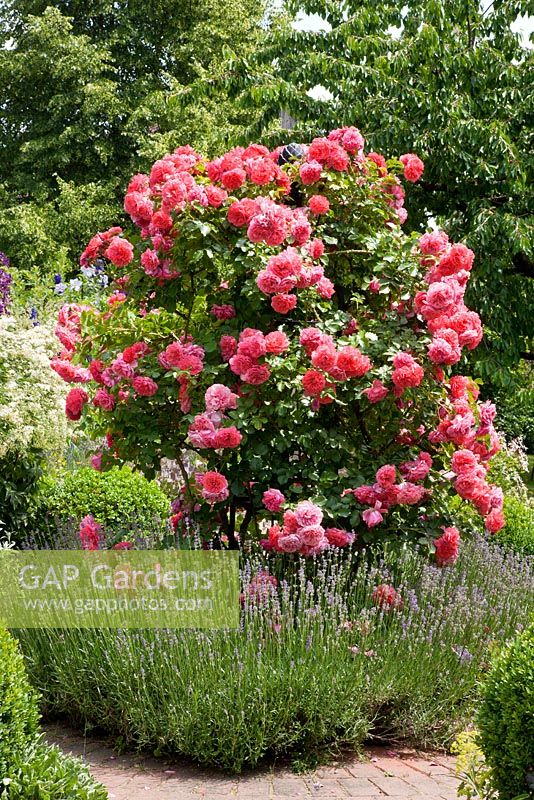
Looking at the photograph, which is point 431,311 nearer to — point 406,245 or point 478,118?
point 406,245

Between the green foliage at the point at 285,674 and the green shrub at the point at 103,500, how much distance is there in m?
1.92

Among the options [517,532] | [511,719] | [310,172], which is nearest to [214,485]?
[310,172]

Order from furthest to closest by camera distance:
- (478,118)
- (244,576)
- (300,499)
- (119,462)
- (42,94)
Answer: (42,94)
(478,118)
(119,462)
(300,499)
(244,576)

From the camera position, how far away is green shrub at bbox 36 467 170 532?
6082 millimetres

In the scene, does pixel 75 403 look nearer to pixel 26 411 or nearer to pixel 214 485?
pixel 26 411

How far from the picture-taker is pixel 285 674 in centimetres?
354

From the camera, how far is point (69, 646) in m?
3.97

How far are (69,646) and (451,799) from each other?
5.94 ft

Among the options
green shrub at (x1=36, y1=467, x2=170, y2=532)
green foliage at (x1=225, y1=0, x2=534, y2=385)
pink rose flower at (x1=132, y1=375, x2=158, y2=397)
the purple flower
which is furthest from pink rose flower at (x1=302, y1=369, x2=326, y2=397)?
green foliage at (x1=225, y1=0, x2=534, y2=385)

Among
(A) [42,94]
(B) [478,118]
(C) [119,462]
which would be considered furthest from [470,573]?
(A) [42,94]

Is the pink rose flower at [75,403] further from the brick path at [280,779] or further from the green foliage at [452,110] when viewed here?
the green foliage at [452,110]

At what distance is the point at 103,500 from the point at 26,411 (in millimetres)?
1293

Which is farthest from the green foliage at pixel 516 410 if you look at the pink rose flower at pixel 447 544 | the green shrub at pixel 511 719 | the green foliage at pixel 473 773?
the green shrub at pixel 511 719

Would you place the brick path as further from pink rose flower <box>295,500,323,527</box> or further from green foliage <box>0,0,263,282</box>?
green foliage <box>0,0,263,282</box>
